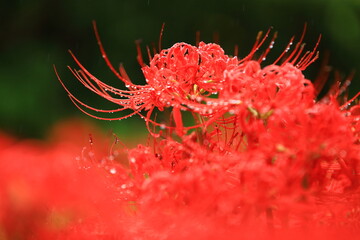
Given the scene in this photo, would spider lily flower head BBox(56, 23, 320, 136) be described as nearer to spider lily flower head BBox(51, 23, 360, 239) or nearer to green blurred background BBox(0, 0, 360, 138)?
spider lily flower head BBox(51, 23, 360, 239)

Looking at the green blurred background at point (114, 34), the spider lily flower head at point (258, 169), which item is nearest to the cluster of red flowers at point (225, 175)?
the spider lily flower head at point (258, 169)

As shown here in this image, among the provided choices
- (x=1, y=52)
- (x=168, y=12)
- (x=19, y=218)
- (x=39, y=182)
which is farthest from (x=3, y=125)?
(x=19, y=218)

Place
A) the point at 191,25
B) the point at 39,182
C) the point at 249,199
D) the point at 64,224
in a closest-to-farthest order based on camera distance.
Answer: the point at 249,199
the point at 64,224
the point at 39,182
the point at 191,25

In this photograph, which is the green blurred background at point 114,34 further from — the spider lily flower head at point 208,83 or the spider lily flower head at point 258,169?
the spider lily flower head at point 258,169

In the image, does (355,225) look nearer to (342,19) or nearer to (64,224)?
(64,224)

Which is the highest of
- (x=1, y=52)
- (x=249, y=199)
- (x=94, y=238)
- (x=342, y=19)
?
(x=342, y=19)

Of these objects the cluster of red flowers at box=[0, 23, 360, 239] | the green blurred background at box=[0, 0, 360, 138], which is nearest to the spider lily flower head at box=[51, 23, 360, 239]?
the cluster of red flowers at box=[0, 23, 360, 239]

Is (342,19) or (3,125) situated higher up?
(342,19)
